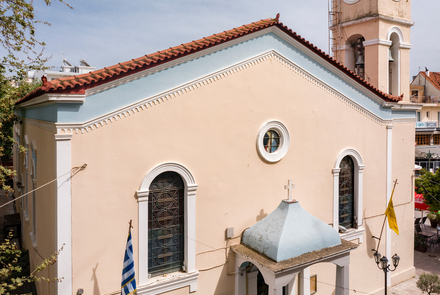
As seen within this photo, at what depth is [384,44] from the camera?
1163cm

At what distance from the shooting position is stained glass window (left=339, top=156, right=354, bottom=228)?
1051 cm

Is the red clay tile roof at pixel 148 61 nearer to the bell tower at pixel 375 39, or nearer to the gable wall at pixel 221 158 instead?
the gable wall at pixel 221 158

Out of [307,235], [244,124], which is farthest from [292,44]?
[307,235]

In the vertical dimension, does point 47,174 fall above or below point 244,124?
below

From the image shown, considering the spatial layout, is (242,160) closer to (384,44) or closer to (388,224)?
(388,224)

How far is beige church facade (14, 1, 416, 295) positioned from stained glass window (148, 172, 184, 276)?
0.02 metres

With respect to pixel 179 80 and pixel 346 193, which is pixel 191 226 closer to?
pixel 179 80

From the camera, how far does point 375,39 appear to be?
11.6 m

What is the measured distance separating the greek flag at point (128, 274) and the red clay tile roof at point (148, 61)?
298 centimetres

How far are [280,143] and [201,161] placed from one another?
2.41m

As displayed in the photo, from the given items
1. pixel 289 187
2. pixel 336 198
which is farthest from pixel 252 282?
pixel 336 198

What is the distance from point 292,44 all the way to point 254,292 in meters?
6.37

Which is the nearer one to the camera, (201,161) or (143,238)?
(143,238)

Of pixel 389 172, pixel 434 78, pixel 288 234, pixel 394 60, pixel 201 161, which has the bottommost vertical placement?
pixel 288 234
